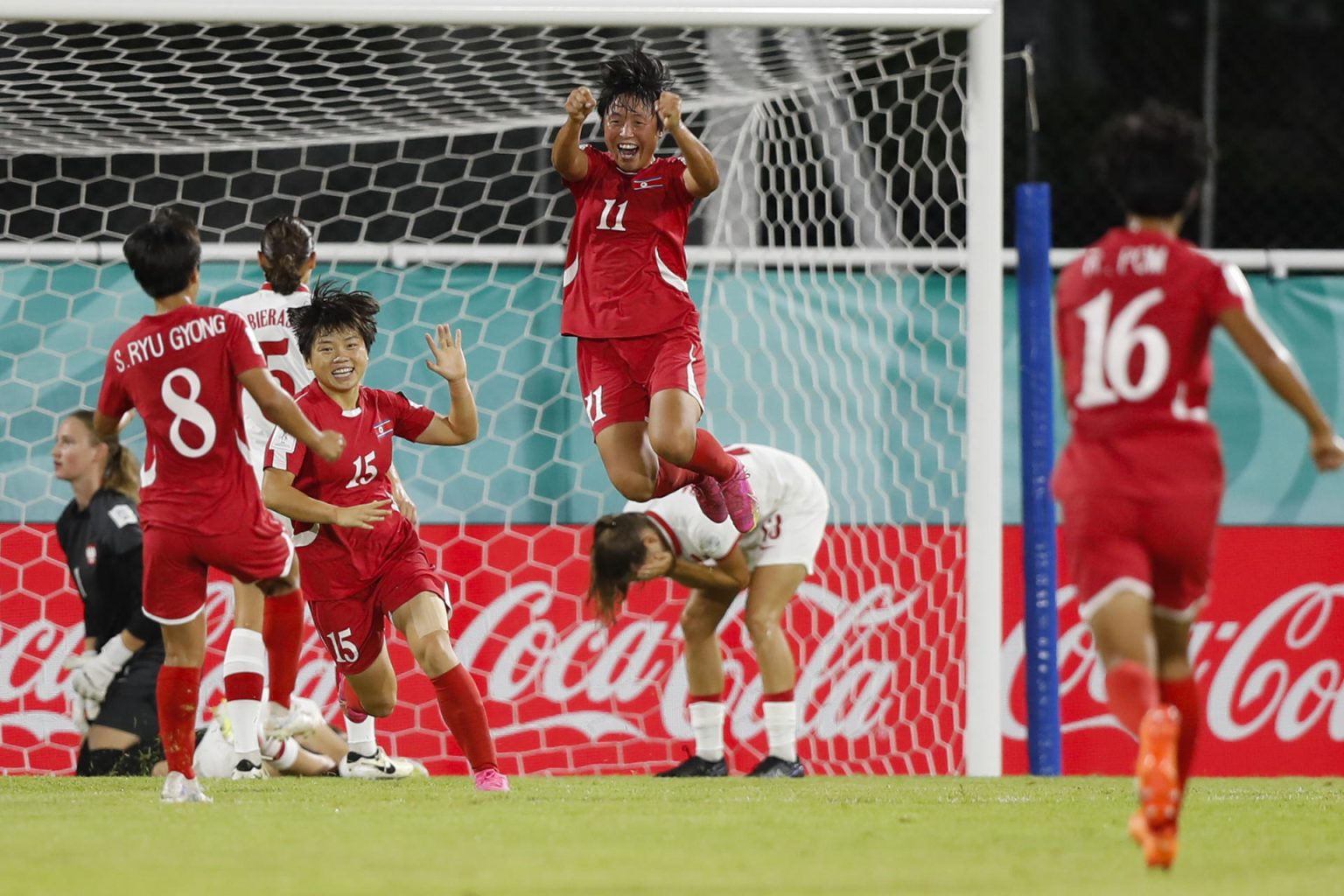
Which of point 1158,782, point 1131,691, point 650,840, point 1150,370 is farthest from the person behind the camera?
point 650,840

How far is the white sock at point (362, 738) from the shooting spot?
5.79 m

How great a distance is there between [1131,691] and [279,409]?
2.27m

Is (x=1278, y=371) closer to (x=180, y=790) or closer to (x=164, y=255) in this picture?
(x=164, y=255)

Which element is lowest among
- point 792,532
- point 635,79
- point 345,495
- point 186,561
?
point 792,532

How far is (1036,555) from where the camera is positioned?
618cm

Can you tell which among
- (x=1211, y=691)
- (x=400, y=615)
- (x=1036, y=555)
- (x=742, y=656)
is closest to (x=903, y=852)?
(x=400, y=615)

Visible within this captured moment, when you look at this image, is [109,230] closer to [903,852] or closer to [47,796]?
[47,796]

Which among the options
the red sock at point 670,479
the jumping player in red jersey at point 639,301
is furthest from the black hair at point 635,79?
the red sock at point 670,479

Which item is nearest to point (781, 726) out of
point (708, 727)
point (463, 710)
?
point (708, 727)

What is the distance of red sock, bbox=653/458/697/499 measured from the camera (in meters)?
5.51

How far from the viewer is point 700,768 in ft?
20.4

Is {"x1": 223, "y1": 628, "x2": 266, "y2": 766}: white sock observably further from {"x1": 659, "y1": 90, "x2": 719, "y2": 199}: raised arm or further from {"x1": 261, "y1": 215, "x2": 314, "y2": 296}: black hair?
{"x1": 659, "y1": 90, "x2": 719, "y2": 199}: raised arm

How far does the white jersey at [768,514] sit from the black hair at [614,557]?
4.1 inches

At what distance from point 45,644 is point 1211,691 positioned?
482 cm
